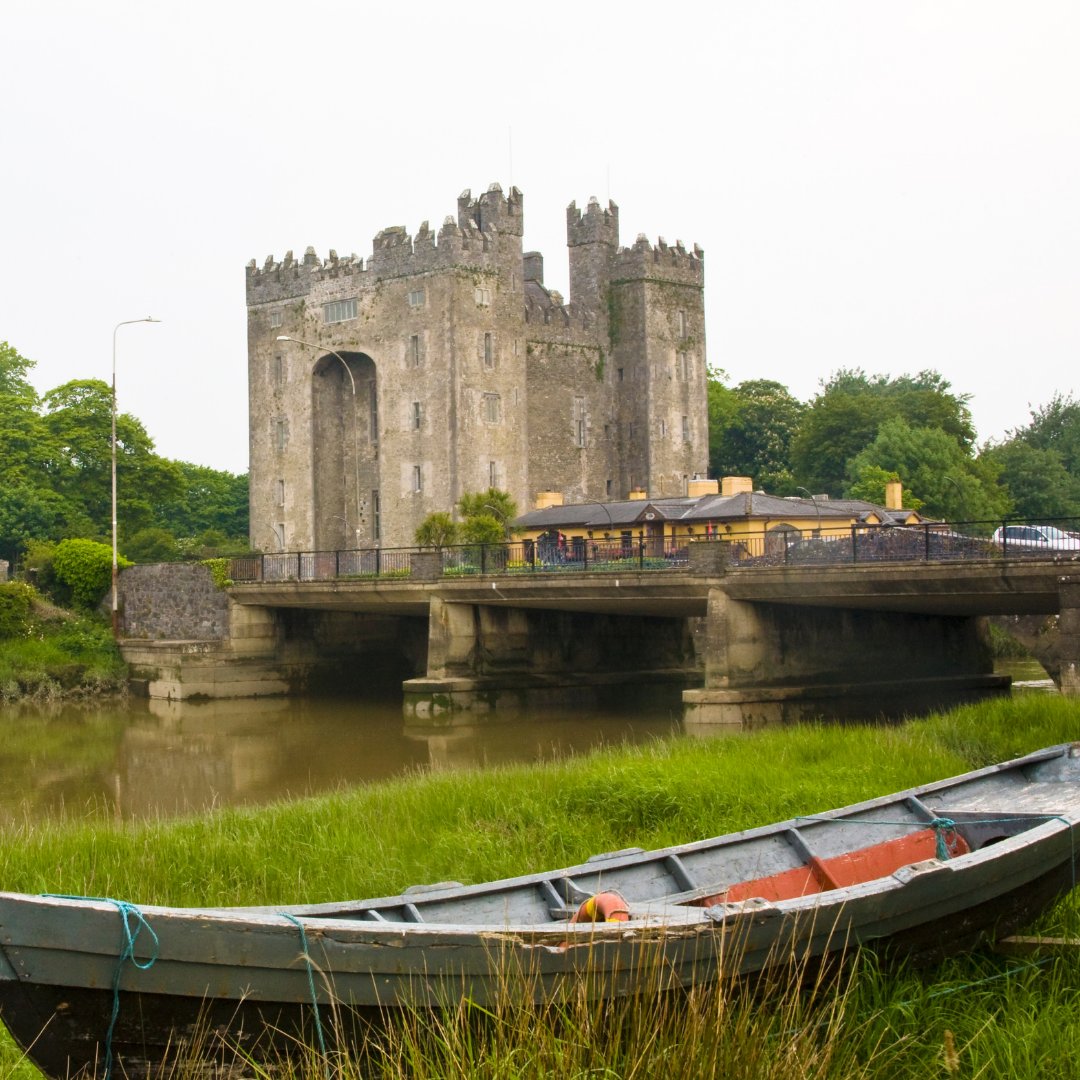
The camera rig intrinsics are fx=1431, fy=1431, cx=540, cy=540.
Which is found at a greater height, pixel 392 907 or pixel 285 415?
pixel 285 415

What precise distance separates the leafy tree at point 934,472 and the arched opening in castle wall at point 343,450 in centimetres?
2452

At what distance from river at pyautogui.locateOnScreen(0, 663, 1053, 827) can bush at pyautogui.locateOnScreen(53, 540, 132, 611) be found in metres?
7.24

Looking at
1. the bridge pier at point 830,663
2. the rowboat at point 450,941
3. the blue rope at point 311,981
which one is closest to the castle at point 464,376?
the bridge pier at point 830,663

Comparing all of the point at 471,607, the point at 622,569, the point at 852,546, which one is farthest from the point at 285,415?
the point at 852,546

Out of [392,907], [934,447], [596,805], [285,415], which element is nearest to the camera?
[392,907]

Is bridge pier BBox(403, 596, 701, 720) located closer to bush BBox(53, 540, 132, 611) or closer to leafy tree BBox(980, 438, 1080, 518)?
bush BBox(53, 540, 132, 611)

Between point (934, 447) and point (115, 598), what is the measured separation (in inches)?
1752

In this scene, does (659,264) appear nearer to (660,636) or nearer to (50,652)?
(660,636)

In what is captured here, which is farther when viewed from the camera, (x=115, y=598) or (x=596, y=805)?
(x=115, y=598)

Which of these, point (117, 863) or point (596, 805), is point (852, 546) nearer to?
point (596, 805)

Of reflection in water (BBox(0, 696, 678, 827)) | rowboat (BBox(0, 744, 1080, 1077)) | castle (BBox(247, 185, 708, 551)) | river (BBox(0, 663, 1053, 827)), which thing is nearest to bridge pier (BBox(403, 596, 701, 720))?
river (BBox(0, 663, 1053, 827))

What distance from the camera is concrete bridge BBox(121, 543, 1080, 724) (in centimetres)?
3091

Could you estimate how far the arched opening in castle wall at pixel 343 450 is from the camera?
67562 millimetres

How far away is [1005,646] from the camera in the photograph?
52031 millimetres
